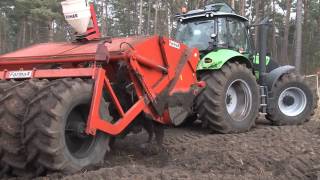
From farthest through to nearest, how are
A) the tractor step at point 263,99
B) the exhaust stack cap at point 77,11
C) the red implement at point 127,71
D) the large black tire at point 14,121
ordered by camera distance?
the tractor step at point 263,99
the exhaust stack cap at point 77,11
the red implement at point 127,71
the large black tire at point 14,121

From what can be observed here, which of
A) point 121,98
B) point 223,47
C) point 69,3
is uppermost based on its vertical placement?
point 69,3

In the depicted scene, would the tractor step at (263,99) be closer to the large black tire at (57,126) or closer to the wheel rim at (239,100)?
the wheel rim at (239,100)

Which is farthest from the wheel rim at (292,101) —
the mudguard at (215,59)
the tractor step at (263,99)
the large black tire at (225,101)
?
the mudguard at (215,59)

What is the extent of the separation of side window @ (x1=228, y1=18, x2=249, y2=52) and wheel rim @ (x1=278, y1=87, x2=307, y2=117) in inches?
50.5

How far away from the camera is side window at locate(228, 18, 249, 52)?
8.97m

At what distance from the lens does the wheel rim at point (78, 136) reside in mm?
5457

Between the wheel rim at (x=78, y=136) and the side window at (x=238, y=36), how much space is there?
13.4 ft

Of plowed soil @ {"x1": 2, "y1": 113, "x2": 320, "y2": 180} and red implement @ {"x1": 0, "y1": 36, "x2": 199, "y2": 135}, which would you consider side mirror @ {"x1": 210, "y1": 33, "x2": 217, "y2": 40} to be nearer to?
red implement @ {"x1": 0, "y1": 36, "x2": 199, "y2": 135}

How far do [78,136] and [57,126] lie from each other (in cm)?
62

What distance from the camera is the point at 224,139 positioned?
733 cm

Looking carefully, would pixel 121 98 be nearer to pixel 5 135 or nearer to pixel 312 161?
pixel 5 135

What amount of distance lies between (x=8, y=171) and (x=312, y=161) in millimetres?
3674

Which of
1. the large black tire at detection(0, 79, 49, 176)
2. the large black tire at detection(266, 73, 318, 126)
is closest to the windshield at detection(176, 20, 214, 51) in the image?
the large black tire at detection(266, 73, 318, 126)

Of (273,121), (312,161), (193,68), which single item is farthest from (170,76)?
(273,121)
